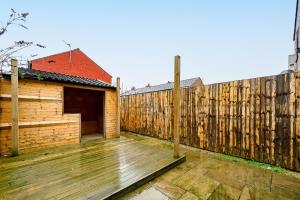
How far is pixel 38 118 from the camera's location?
4.41 m

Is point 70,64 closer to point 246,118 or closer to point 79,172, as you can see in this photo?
point 79,172

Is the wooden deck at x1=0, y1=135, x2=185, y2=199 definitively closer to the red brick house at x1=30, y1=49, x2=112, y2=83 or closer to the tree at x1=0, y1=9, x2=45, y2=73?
the tree at x1=0, y1=9, x2=45, y2=73

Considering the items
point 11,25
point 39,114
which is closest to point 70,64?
point 39,114

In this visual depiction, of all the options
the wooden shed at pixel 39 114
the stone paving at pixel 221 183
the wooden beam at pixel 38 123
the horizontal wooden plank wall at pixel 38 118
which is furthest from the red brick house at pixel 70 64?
the stone paving at pixel 221 183

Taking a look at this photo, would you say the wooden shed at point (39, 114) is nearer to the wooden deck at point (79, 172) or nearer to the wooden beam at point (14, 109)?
the wooden beam at point (14, 109)

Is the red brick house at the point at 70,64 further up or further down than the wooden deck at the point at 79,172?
further up

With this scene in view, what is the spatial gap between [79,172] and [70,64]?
12134 millimetres

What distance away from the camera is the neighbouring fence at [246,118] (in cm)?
331

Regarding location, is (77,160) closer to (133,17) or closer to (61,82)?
(61,82)

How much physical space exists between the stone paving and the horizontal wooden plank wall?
3.58 m

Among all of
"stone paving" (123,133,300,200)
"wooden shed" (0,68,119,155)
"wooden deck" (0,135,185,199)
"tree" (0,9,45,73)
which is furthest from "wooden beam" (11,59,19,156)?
"stone paving" (123,133,300,200)

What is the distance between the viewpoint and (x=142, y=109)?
7156mm

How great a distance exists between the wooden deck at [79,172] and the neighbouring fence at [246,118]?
4.93 ft

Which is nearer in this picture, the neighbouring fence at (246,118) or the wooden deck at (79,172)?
the wooden deck at (79,172)
